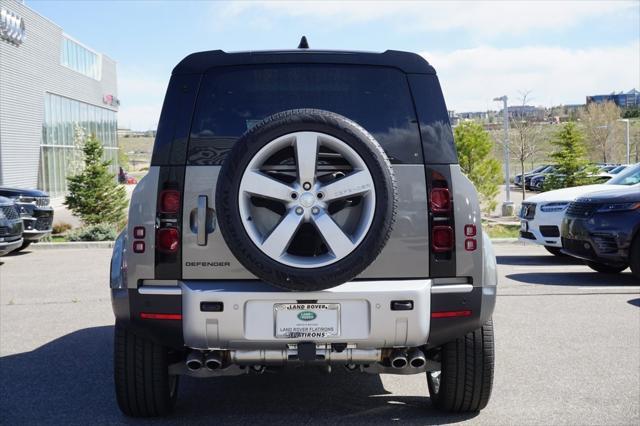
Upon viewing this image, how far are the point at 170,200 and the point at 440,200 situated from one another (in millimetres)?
1412

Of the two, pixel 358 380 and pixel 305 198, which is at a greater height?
pixel 305 198

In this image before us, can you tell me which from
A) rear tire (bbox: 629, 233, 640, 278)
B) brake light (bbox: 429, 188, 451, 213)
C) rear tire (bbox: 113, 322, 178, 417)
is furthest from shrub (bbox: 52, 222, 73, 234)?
brake light (bbox: 429, 188, 451, 213)

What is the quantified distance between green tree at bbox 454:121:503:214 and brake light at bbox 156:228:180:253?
22832mm

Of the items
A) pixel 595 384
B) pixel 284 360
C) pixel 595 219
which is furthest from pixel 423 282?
pixel 595 219

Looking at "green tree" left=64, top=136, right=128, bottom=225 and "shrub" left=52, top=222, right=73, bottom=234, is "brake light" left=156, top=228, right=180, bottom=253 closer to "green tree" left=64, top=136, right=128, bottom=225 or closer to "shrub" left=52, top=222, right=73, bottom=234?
"shrub" left=52, top=222, right=73, bottom=234

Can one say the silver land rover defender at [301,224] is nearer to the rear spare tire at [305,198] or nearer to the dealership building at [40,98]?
the rear spare tire at [305,198]

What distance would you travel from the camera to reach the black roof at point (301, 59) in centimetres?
412

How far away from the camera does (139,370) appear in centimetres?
432

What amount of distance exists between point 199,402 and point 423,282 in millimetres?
1860

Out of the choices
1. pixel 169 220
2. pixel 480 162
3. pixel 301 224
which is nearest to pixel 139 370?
pixel 169 220

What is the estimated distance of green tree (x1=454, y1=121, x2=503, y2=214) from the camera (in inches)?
1029

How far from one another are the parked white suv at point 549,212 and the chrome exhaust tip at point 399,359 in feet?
28.3

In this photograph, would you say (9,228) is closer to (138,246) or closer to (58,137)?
(138,246)

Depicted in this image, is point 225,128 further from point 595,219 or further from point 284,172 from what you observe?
point 595,219
